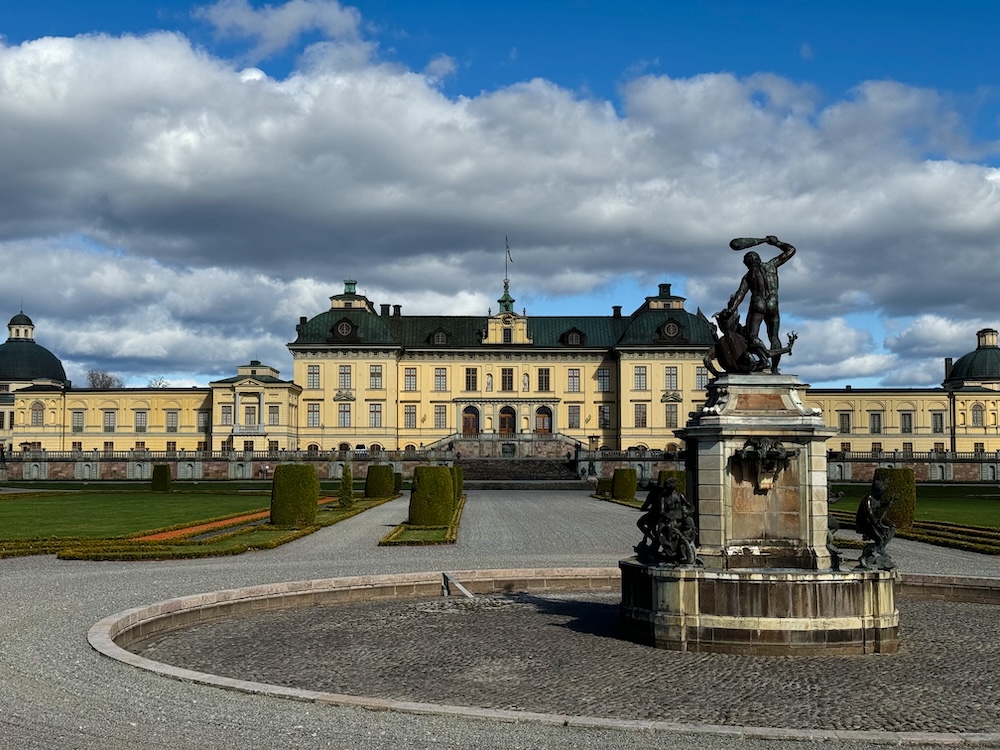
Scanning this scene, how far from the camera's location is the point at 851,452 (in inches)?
3118

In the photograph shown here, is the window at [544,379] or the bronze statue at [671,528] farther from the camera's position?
the window at [544,379]

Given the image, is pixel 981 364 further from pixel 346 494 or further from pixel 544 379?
pixel 346 494

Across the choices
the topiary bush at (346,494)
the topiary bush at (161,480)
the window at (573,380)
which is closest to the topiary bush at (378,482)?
the topiary bush at (346,494)

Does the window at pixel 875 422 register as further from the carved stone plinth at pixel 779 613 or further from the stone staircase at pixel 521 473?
the carved stone plinth at pixel 779 613

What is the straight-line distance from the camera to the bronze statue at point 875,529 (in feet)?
39.1

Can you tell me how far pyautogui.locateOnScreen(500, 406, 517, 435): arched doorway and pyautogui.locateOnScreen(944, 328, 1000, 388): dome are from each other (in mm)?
39329

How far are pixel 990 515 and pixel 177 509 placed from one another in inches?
1090

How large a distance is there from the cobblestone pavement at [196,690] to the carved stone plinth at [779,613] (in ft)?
1.76

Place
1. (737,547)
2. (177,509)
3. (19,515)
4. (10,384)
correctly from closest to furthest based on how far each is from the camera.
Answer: (737,547)
(19,515)
(177,509)
(10,384)

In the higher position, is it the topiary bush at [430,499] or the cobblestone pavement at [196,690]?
the topiary bush at [430,499]

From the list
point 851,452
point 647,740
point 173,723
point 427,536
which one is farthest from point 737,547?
point 851,452

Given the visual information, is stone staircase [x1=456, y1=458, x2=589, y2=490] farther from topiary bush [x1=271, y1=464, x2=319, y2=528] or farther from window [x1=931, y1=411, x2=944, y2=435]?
window [x1=931, y1=411, x2=944, y2=435]

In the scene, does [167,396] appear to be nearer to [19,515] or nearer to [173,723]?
[19,515]

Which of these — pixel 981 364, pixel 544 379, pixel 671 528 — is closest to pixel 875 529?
pixel 671 528
